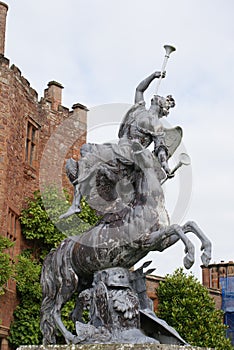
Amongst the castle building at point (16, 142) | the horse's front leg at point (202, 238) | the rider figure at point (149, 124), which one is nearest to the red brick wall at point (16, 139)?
the castle building at point (16, 142)

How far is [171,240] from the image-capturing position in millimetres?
5082

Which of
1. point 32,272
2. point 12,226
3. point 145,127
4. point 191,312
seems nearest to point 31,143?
point 12,226

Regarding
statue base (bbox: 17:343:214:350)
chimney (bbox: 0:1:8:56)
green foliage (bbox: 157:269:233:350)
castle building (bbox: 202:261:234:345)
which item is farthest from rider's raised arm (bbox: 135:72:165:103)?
castle building (bbox: 202:261:234:345)

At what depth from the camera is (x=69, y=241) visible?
18.1ft

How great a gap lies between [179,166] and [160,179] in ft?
0.79

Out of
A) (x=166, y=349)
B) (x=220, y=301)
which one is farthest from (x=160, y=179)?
(x=220, y=301)

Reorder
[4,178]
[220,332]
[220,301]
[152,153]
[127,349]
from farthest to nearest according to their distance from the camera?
[220,301], [220,332], [4,178], [152,153], [127,349]

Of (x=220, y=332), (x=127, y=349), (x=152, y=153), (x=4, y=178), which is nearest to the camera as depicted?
(x=127, y=349)

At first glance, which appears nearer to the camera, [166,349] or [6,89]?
[166,349]

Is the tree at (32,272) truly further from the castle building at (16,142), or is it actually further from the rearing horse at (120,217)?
the rearing horse at (120,217)

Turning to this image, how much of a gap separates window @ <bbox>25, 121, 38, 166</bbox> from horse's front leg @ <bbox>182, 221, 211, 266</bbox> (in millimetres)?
13512

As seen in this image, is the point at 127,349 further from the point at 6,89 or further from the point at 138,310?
the point at 6,89

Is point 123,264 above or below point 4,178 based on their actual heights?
below

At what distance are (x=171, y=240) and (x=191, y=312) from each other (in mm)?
14785
